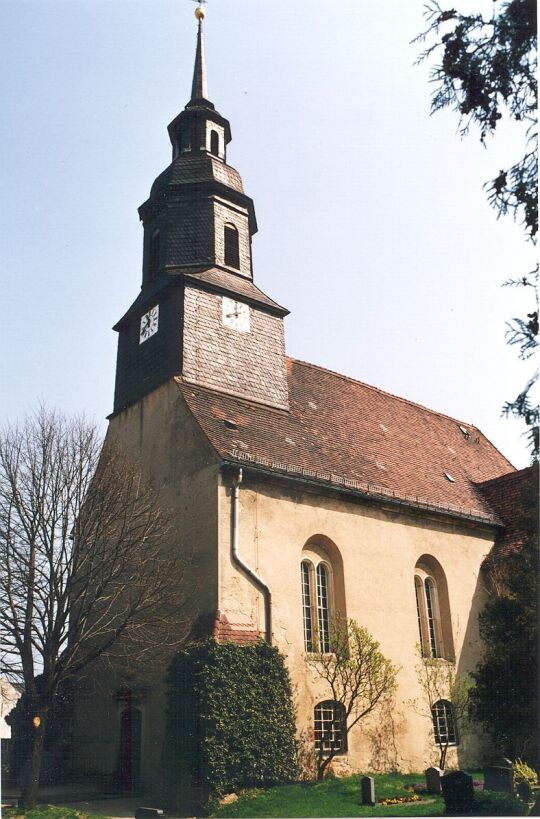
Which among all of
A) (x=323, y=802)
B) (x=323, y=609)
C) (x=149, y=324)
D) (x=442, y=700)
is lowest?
(x=323, y=802)

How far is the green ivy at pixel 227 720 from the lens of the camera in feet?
47.0

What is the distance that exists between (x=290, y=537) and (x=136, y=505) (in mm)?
3561

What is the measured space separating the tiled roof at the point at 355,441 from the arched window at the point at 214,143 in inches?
293

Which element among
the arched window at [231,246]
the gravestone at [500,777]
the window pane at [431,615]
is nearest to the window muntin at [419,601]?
the window pane at [431,615]

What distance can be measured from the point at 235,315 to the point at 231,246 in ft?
9.34

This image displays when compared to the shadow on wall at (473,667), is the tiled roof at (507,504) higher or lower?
higher

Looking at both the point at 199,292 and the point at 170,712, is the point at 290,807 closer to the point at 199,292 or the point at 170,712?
the point at 170,712

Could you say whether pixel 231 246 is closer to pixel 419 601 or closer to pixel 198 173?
pixel 198 173

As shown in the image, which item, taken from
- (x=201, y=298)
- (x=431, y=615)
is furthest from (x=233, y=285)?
(x=431, y=615)

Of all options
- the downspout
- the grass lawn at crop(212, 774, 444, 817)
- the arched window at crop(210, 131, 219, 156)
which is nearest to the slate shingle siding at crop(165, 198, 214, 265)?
the arched window at crop(210, 131, 219, 156)

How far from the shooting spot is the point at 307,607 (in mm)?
17812

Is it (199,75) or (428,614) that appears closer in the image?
(428,614)

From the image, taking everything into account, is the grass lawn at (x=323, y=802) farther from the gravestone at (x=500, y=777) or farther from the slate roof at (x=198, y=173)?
the slate roof at (x=198, y=173)

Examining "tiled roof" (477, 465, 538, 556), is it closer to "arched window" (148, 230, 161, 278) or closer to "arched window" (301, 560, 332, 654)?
"arched window" (301, 560, 332, 654)
